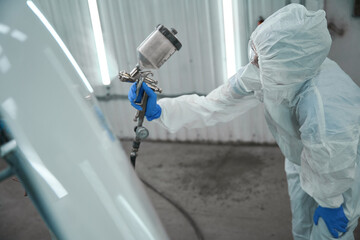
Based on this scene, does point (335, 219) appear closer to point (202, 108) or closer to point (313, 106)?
point (313, 106)

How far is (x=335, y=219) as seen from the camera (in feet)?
4.84

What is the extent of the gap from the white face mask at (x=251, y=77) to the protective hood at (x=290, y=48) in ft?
0.66

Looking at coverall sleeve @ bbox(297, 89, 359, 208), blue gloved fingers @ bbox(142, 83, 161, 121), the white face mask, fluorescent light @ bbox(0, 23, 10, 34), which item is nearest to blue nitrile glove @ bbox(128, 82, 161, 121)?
blue gloved fingers @ bbox(142, 83, 161, 121)

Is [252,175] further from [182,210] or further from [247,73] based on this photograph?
[247,73]

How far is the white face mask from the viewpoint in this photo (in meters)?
1.60

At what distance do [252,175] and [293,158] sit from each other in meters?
1.30

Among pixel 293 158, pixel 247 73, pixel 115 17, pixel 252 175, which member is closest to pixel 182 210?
pixel 252 175

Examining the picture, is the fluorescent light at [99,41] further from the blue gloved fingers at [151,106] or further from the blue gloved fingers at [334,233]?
the blue gloved fingers at [334,233]

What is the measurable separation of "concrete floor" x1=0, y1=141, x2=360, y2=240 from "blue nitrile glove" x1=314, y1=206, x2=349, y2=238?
75 centimetres

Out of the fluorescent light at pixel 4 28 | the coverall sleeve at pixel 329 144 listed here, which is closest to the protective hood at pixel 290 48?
the coverall sleeve at pixel 329 144

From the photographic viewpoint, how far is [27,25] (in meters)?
0.54

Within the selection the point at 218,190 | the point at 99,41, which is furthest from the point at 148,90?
the point at 99,41

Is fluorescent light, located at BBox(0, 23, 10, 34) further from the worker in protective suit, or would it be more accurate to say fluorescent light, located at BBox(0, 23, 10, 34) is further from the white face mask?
the white face mask

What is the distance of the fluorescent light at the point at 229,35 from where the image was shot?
114 inches
